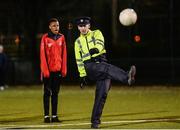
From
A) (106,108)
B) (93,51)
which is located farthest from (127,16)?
(93,51)

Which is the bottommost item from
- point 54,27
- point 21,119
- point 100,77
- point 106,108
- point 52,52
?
point 106,108

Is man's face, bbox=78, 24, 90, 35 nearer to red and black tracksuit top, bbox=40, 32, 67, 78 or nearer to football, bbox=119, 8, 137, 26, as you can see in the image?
red and black tracksuit top, bbox=40, 32, 67, 78

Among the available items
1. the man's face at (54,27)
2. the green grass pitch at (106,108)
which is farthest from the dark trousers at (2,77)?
the man's face at (54,27)

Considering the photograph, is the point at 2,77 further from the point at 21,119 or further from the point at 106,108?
the point at 21,119

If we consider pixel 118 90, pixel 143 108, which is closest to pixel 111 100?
pixel 143 108

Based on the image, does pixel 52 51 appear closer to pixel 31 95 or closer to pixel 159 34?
pixel 31 95

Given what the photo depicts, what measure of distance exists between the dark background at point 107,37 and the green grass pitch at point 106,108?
3.45 m

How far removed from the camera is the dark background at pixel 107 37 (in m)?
31.7

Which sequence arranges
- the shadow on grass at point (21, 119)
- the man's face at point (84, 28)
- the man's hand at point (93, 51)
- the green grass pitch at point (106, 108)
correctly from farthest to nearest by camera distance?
the shadow on grass at point (21, 119)
the green grass pitch at point (106, 108)
the man's face at point (84, 28)
the man's hand at point (93, 51)

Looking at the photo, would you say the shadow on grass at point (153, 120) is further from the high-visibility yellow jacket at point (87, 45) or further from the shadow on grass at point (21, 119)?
the shadow on grass at point (21, 119)

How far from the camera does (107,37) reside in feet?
133

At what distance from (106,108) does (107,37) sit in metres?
22.1

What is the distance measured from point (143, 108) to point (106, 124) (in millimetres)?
4364

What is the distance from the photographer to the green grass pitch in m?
14.3
